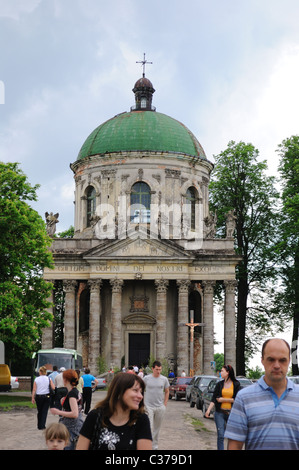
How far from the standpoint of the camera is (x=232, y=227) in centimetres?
5378

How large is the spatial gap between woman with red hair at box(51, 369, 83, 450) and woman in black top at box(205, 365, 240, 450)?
133 inches

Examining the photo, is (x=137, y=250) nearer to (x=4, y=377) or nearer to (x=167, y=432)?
(x=4, y=377)

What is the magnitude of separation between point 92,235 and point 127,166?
5.81m

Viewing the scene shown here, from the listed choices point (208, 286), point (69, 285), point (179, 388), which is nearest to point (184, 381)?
point (179, 388)

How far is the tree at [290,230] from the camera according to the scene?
50.1 meters

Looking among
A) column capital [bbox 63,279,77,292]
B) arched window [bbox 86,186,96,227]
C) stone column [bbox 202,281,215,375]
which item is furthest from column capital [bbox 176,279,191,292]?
arched window [bbox 86,186,96,227]

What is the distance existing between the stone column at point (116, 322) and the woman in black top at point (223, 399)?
36.2 m

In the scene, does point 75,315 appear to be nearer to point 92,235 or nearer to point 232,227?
point 92,235

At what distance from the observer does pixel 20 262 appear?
36.0 metres

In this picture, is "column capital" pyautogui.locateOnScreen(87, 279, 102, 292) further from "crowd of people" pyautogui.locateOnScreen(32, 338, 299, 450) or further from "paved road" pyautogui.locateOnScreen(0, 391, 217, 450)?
"crowd of people" pyautogui.locateOnScreen(32, 338, 299, 450)

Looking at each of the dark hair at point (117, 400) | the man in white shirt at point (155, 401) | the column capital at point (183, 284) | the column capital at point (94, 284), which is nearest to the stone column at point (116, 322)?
the column capital at point (94, 284)

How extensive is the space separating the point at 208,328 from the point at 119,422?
45.3 m

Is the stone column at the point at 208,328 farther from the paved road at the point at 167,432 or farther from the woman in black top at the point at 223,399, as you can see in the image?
the woman in black top at the point at 223,399

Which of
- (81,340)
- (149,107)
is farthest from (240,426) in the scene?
(149,107)
